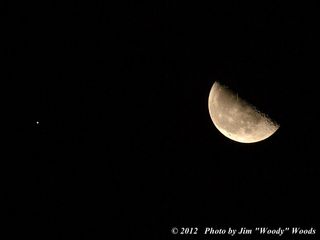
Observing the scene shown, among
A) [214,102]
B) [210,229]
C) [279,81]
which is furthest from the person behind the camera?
[210,229]

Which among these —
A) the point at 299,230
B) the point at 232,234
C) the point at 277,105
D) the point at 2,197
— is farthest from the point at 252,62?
the point at 2,197

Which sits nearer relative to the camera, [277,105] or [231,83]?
[277,105]

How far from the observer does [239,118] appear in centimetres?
445

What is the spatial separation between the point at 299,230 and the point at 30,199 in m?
7.07

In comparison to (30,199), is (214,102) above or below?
above

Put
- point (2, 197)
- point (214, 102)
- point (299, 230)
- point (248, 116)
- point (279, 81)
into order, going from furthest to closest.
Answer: point (2, 197) < point (299, 230) < point (214, 102) < point (248, 116) < point (279, 81)

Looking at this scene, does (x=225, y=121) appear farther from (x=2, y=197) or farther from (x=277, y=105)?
(x=2, y=197)

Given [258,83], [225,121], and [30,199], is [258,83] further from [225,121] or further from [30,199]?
[30,199]

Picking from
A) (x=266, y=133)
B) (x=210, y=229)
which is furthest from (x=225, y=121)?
(x=210, y=229)

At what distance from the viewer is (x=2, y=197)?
700 centimetres

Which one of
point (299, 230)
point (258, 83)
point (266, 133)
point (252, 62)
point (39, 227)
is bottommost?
point (39, 227)

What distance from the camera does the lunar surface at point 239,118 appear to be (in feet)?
14.3

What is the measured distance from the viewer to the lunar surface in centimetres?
436

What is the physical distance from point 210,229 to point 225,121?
3287 mm
